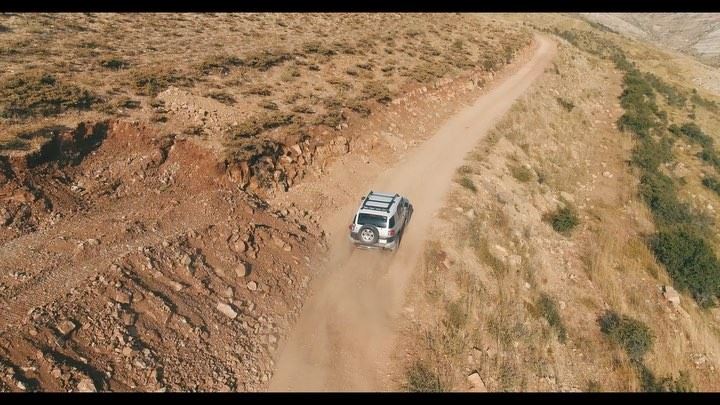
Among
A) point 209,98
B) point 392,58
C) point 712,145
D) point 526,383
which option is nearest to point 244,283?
point 526,383

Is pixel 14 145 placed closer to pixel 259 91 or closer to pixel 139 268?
pixel 139 268

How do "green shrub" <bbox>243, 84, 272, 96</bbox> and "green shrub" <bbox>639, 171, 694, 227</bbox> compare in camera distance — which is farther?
"green shrub" <bbox>243, 84, 272, 96</bbox>

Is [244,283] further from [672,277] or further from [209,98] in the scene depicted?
[672,277]

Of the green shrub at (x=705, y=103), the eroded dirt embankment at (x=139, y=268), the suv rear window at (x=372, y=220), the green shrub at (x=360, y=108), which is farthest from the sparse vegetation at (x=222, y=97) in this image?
the green shrub at (x=705, y=103)

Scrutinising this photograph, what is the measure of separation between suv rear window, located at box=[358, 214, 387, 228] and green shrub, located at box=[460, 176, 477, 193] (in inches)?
334

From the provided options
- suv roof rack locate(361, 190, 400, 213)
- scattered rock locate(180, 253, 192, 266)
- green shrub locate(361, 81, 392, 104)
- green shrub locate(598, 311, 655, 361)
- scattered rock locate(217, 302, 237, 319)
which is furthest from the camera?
green shrub locate(361, 81, 392, 104)

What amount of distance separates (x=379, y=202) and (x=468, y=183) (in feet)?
26.3

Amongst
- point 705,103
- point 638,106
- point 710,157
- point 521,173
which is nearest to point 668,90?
point 705,103

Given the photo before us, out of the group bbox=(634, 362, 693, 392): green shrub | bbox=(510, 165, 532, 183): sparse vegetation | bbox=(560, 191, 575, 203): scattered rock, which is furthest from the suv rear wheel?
bbox=(560, 191, 575, 203): scattered rock

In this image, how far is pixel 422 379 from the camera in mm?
15594

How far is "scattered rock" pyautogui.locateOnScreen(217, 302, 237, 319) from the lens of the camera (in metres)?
16.3

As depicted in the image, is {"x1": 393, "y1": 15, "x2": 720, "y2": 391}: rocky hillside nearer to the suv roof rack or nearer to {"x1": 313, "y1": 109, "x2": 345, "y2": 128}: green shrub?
the suv roof rack

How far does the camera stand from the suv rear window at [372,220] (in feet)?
64.2
